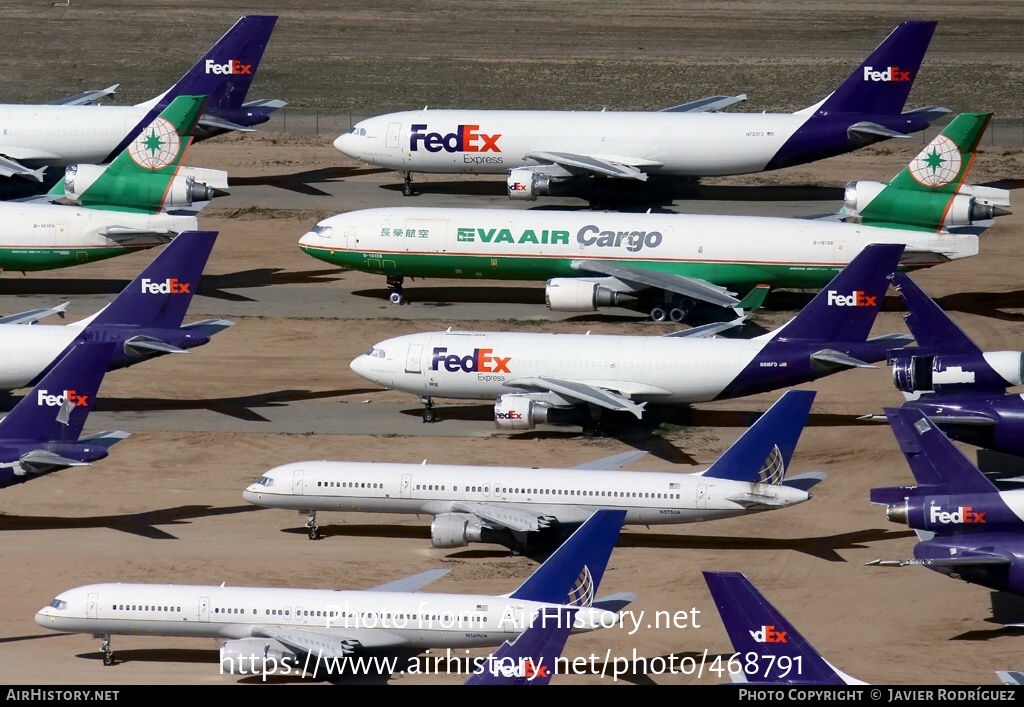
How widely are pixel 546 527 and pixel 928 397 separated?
15077 mm

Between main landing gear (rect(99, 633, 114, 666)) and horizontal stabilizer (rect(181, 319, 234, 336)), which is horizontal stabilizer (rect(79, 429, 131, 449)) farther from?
horizontal stabilizer (rect(181, 319, 234, 336))

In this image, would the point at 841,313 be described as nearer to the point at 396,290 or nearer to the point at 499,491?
the point at 499,491

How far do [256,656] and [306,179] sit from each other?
60729 millimetres

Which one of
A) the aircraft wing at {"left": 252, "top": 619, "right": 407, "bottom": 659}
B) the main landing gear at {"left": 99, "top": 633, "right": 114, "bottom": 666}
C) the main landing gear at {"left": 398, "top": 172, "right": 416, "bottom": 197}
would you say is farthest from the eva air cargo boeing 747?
the main landing gear at {"left": 99, "top": 633, "right": 114, "bottom": 666}

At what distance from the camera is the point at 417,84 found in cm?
12600

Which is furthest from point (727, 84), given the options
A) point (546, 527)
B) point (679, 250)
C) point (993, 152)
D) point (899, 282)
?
point (546, 527)

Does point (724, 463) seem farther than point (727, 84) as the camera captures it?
No

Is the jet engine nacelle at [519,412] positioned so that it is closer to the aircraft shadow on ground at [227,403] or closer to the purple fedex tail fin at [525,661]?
the aircraft shadow on ground at [227,403]

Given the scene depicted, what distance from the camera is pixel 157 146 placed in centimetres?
8394

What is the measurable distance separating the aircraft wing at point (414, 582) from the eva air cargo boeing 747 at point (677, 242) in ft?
91.3

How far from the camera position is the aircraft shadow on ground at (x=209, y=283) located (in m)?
86.8

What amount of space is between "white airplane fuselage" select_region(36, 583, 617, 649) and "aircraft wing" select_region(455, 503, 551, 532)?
24.7ft

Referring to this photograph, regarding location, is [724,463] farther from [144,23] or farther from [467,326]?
[144,23]

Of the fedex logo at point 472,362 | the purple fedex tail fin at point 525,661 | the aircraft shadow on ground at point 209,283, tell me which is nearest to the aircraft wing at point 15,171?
the aircraft shadow on ground at point 209,283
